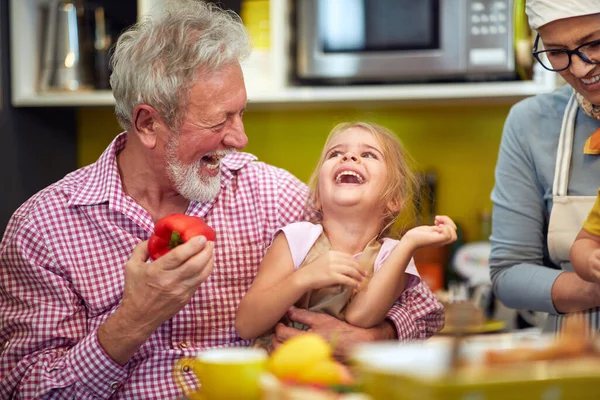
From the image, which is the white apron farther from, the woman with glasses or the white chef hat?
the white chef hat

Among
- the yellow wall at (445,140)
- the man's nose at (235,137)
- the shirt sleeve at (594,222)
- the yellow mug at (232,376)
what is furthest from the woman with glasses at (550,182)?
the yellow wall at (445,140)

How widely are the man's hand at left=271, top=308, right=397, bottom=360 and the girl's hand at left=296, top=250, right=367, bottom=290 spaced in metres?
0.09

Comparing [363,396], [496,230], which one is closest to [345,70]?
[496,230]

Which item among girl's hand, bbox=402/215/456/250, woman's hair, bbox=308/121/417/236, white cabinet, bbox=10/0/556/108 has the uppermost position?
white cabinet, bbox=10/0/556/108

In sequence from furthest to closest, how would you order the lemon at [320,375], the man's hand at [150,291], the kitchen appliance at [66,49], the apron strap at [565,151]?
1. the kitchen appliance at [66,49]
2. the apron strap at [565,151]
3. the man's hand at [150,291]
4. the lemon at [320,375]

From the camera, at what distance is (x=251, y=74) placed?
9.10ft

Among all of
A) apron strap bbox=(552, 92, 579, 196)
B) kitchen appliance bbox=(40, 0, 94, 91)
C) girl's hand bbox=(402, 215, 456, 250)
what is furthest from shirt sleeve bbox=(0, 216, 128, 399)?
kitchen appliance bbox=(40, 0, 94, 91)

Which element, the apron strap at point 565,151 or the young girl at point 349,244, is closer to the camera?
the young girl at point 349,244

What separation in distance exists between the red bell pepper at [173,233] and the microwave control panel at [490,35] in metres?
1.36

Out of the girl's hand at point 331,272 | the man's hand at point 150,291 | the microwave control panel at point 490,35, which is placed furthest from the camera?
the microwave control panel at point 490,35

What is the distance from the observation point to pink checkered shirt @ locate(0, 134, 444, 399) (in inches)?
62.7

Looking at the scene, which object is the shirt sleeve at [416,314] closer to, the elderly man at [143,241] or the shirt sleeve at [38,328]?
the elderly man at [143,241]

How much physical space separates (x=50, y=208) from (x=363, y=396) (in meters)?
0.96

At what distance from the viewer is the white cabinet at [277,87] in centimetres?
258
